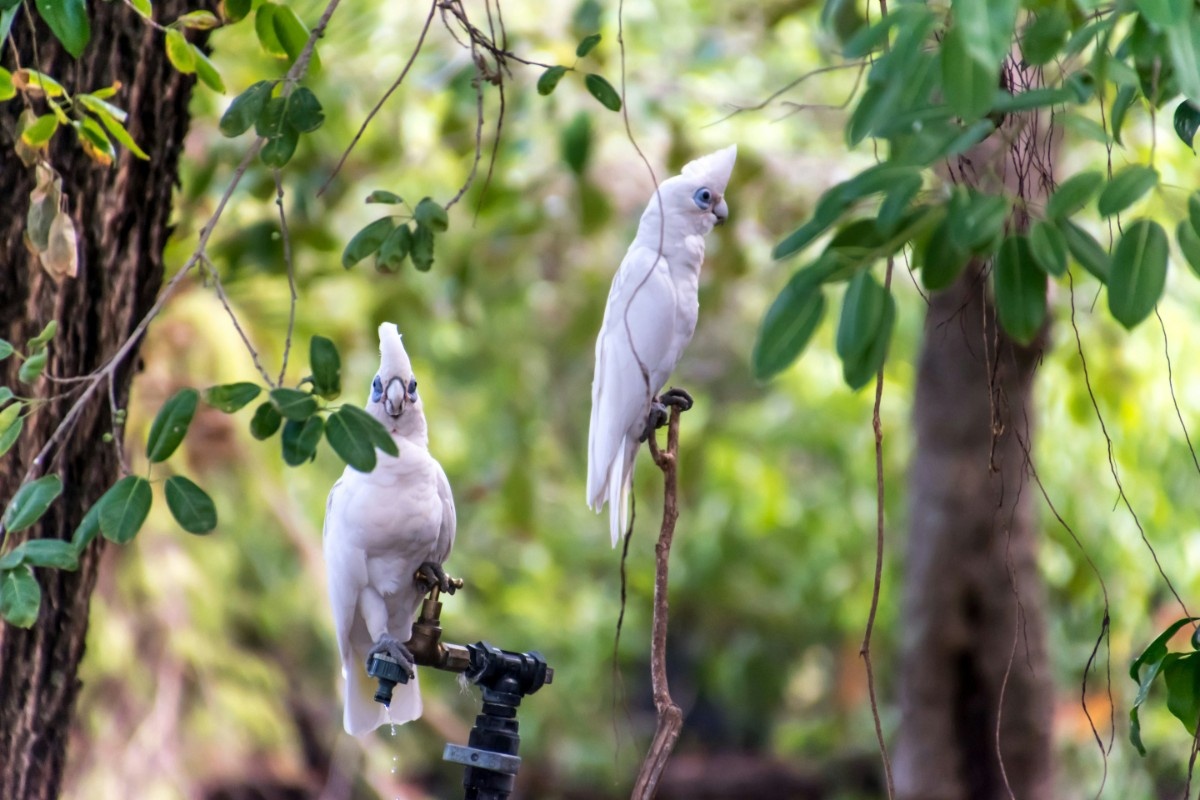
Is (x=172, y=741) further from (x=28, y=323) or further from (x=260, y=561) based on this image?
(x=28, y=323)

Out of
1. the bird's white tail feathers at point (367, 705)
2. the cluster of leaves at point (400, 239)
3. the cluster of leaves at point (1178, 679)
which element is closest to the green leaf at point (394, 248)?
the cluster of leaves at point (400, 239)

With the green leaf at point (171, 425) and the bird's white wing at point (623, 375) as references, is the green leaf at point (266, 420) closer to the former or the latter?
the green leaf at point (171, 425)

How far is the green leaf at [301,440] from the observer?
695mm

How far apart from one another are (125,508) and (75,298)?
0.58 meters

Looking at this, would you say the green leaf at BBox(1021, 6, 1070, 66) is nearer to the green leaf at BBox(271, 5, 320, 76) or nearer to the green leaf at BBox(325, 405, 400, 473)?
the green leaf at BBox(325, 405, 400, 473)

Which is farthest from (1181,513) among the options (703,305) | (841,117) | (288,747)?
(288,747)

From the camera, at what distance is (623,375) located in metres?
1.19

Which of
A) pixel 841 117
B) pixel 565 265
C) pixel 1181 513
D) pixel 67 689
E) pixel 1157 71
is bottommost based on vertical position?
pixel 67 689

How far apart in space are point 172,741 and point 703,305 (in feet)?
4.86

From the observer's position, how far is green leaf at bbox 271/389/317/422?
699mm

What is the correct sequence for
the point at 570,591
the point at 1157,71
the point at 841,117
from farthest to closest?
the point at 570,591 → the point at 841,117 → the point at 1157,71

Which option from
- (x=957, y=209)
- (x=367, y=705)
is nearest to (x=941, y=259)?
(x=957, y=209)

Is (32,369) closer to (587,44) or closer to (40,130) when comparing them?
(40,130)

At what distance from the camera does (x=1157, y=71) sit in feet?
2.23
